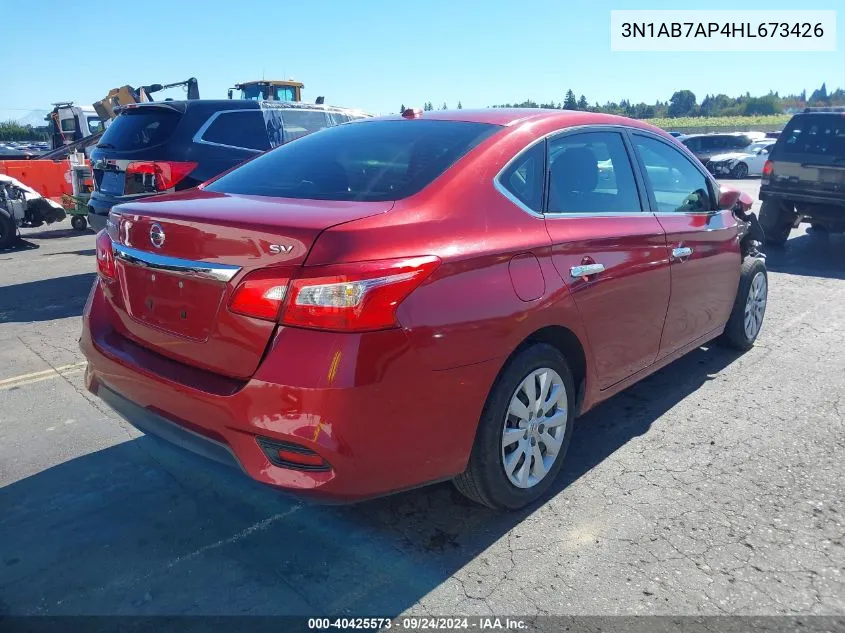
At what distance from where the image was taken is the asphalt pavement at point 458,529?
2.46 metres

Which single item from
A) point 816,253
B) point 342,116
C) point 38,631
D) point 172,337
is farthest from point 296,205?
point 816,253

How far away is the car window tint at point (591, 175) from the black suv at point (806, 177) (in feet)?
23.5

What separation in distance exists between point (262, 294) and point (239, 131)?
20.3ft

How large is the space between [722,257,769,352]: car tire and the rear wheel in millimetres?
23341

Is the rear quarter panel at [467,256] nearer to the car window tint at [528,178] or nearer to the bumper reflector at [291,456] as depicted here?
the car window tint at [528,178]

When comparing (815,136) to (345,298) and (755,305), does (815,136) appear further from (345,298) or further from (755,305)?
(345,298)

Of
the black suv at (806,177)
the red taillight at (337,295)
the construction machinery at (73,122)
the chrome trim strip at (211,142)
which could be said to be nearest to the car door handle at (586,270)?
the red taillight at (337,295)

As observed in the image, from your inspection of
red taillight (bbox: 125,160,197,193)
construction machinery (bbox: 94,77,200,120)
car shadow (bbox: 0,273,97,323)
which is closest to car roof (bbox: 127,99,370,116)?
red taillight (bbox: 125,160,197,193)

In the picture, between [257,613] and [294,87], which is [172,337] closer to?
[257,613]

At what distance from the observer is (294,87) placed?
2277 centimetres

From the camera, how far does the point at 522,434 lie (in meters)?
2.91

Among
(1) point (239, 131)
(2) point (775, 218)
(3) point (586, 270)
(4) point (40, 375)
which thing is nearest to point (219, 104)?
(1) point (239, 131)

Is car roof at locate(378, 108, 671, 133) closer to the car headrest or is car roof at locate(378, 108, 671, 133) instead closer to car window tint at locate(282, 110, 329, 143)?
the car headrest

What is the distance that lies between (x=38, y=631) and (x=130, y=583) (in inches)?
12.5
